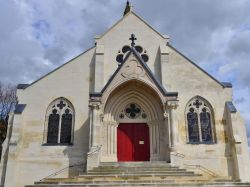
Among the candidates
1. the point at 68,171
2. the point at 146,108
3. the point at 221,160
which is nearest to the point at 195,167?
the point at 221,160

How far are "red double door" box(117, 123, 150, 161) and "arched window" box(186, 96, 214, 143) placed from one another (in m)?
2.58

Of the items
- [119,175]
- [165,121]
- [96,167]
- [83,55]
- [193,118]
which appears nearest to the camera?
[119,175]

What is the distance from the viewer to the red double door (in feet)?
56.5

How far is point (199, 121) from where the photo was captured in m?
17.5

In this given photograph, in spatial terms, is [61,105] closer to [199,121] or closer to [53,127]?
[53,127]

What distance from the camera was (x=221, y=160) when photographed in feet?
54.4

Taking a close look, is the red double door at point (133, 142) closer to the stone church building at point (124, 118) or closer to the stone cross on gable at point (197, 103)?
the stone church building at point (124, 118)

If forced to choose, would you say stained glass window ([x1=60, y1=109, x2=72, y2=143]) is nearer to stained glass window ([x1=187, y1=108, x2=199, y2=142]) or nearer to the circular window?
the circular window

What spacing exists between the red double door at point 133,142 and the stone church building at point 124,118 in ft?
0.19

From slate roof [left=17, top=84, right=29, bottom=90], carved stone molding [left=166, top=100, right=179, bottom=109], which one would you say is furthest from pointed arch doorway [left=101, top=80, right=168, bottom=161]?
slate roof [left=17, top=84, right=29, bottom=90]

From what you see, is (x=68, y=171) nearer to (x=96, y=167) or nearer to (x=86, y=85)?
(x=96, y=167)

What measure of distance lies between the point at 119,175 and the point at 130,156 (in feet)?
13.7

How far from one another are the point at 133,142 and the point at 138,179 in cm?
557

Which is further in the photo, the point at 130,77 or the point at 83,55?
the point at 83,55
